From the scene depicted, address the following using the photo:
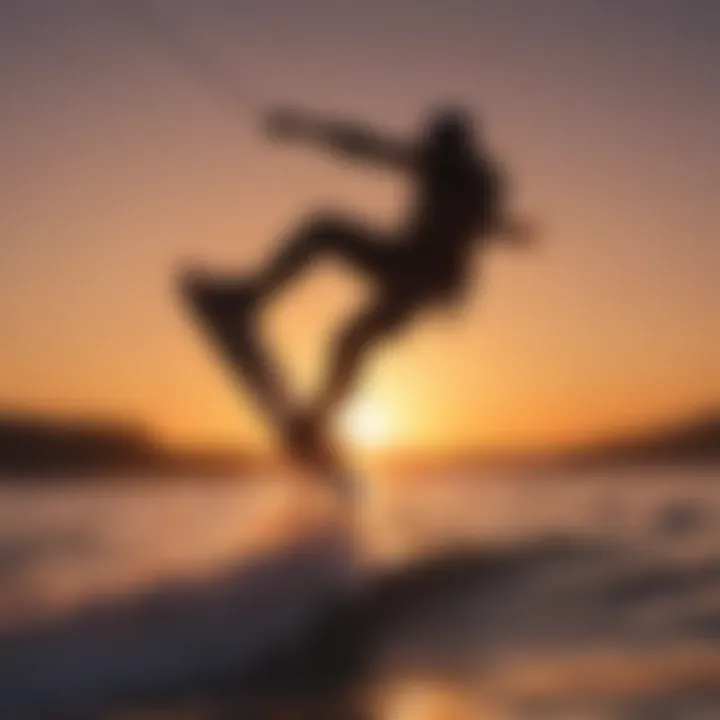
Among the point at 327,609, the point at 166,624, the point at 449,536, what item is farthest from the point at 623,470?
the point at 166,624

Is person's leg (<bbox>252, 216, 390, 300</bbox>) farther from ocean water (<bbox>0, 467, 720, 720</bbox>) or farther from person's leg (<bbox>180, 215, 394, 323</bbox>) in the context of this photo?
ocean water (<bbox>0, 467, 720, 720</bbox>)

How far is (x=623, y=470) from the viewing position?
6289 millimetres

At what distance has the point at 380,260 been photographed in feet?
12.5

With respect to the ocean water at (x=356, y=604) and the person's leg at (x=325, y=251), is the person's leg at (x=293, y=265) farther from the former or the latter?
the ocean water at (x=356, y=604)

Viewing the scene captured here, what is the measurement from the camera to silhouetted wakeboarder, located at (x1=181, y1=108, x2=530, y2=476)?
144 inches

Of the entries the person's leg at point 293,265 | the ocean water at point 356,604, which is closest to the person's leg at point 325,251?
the person's leg at point 293,265

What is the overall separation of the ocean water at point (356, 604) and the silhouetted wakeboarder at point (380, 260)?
597mm

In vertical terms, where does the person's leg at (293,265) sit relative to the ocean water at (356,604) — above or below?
above

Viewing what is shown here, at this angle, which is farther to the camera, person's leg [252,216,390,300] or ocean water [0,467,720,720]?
person's leg [252,216,390,300]

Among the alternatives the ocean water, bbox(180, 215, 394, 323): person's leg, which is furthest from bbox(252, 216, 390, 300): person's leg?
the ocean water

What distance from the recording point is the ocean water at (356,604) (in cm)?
257

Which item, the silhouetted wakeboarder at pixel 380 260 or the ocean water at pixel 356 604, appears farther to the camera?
the silhouetted wakeboarder at pixel 380 260

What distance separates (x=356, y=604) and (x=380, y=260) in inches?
42.0

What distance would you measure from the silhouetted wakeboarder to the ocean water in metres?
0.60
